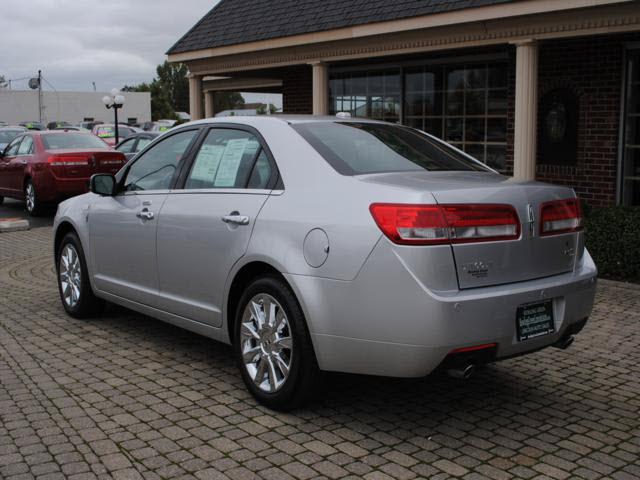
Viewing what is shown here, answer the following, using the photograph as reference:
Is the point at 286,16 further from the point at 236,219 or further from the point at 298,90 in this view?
the point at 236,219

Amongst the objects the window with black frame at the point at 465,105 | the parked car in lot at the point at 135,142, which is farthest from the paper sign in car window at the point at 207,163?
the parked car in lot at the point at 135,142

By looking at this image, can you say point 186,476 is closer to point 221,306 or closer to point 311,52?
point 221,306

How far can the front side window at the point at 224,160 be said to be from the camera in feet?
16.1

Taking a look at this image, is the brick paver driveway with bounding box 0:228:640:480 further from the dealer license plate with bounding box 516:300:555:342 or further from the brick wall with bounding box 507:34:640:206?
the brick wall with bounding box 507:34:640:206

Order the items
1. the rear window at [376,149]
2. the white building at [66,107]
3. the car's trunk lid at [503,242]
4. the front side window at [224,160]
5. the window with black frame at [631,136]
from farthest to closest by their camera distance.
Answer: the white building at [66,107] < the window with black frame at [631,136] < the front side window at [224,160] < the rear window at [376,149] < the car's trunk lid at [503,242]

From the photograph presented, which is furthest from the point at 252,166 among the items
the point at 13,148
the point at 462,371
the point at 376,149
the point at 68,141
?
the point at 13,148

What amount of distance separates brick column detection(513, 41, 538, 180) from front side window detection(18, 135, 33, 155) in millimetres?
9682

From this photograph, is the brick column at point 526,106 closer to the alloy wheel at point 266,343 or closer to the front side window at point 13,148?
the alloy wheel at point 266,343

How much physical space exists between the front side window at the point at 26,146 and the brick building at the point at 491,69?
3.89 meters

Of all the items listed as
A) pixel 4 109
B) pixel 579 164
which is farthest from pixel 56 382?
pixel 4 109

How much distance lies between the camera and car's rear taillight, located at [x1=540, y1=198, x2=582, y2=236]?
424 cm

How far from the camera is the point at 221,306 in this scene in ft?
15.9

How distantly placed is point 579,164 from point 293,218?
785 cm

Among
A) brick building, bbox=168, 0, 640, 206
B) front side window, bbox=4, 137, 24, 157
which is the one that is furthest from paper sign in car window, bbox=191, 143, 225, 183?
front side window, bbox=4, 137, 24, 157
